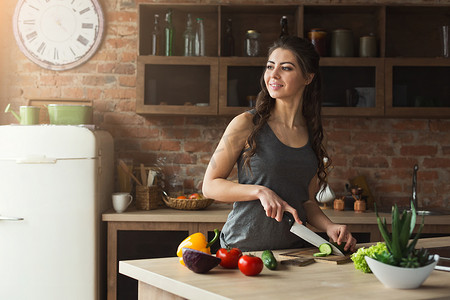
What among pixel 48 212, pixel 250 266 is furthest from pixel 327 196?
pixel 250 266

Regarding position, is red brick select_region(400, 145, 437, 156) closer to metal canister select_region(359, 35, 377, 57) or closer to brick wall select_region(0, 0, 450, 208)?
brick wall select_region(0, 0, 450, 208)

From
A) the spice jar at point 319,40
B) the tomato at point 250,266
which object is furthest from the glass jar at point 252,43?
the tomato at point 250,266

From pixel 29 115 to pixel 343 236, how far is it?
246 cm

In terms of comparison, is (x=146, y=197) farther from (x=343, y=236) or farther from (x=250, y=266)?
(x=250, y=266)

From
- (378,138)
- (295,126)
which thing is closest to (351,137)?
(378,138)

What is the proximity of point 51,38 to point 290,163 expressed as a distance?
8.45ft

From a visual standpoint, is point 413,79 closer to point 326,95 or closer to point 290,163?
point 326,95

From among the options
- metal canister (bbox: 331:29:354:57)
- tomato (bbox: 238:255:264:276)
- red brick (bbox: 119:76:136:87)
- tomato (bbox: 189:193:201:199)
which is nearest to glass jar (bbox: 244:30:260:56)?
metal canister (bbox: 331:29:354:57)

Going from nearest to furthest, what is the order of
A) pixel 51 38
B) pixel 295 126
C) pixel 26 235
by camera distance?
pixel 295 126 → pixel 26 235 → pixel 51 38

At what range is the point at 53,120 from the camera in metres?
3.80

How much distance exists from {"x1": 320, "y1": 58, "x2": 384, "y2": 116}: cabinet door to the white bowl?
2.38 m

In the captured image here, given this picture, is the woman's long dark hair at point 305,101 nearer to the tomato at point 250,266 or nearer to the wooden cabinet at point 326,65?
the tomato at point 250,266

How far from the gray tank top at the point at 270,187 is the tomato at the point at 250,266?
1.96ft

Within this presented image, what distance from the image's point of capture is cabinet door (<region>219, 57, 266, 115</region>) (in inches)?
153
